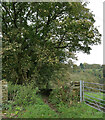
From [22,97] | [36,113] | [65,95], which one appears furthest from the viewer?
[65,95]

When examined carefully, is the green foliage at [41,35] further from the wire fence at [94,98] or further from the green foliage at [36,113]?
the green foliage at [36,113]

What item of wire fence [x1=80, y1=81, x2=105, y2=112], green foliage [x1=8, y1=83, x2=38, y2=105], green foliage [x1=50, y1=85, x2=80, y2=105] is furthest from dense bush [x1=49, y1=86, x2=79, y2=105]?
green foliage [x1=8, y1=83, x2=38, y2=105]

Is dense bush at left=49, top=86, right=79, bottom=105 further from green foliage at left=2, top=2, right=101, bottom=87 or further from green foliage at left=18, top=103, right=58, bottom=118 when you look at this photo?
green foliage at left=2, top=2, right=101, bottom=87

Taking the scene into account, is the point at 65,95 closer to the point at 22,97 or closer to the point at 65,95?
the point at 65,95

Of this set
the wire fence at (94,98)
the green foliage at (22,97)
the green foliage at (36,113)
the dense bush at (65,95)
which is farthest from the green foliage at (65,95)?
the green foliage at (36,113)

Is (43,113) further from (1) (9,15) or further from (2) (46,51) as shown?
(1) (9,15)

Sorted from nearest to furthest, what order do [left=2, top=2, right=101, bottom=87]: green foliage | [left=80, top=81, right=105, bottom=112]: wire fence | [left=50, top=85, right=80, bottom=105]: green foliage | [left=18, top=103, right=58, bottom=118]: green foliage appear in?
[left=18, top=103, right=58, bottom=118]: green foliage, [left=80, top=81, right=105, bottom=112]: wire fence, [left=50, top=85, right=80, bottom=105]: green foliage, [left=2, top=2, right=101, bottom=87]: green foliage

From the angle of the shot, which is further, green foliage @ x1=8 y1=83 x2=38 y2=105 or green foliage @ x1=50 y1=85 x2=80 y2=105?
green foliage @ x1=50 y1=85 x2=80 y2=105

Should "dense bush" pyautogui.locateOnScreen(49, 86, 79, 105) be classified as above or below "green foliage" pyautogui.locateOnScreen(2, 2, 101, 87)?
below

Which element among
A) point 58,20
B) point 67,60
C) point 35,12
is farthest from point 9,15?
point 67,60

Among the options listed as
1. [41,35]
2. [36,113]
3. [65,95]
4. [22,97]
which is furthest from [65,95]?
[41,35]

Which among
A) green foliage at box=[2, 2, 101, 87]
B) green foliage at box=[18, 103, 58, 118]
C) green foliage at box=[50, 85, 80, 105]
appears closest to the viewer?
green foliage at box=[18, 103, 58, 118]

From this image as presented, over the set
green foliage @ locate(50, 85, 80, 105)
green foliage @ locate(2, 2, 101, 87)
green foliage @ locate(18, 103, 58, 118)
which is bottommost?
green foliage @ locate(18, 103, 58, 118)

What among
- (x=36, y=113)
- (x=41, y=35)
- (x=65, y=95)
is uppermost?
(x=41, y=35)
